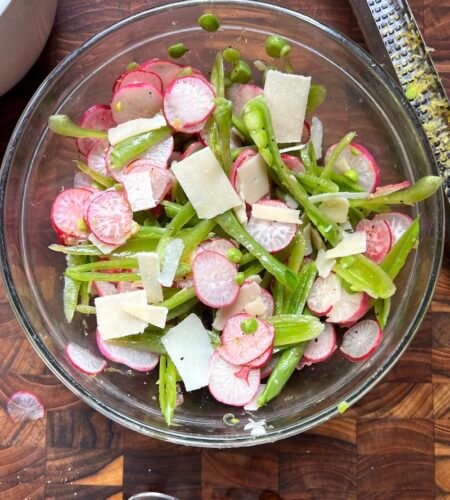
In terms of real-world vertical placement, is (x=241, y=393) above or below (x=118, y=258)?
below

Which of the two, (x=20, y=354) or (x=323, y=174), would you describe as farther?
(x=20, y=354)

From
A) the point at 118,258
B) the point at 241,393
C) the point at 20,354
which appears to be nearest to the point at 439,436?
the point at 241,393

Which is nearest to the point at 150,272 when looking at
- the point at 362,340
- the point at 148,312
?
the point at 148,312

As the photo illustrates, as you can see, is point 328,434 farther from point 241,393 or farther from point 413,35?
point 413,35

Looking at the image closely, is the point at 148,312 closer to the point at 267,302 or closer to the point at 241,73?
the point at 267,302

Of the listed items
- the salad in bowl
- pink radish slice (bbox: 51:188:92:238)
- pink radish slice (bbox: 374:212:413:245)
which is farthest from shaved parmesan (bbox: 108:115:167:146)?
pink radish slice (bbox: 374:212:413:245)

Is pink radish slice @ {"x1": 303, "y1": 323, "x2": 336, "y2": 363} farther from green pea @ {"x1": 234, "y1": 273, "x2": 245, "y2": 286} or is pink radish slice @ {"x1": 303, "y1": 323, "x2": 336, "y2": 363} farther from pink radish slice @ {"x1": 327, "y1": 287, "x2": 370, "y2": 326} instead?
green pea @ {"x1": 234, "y1": 273, "x2": 245, "y2": 286}
